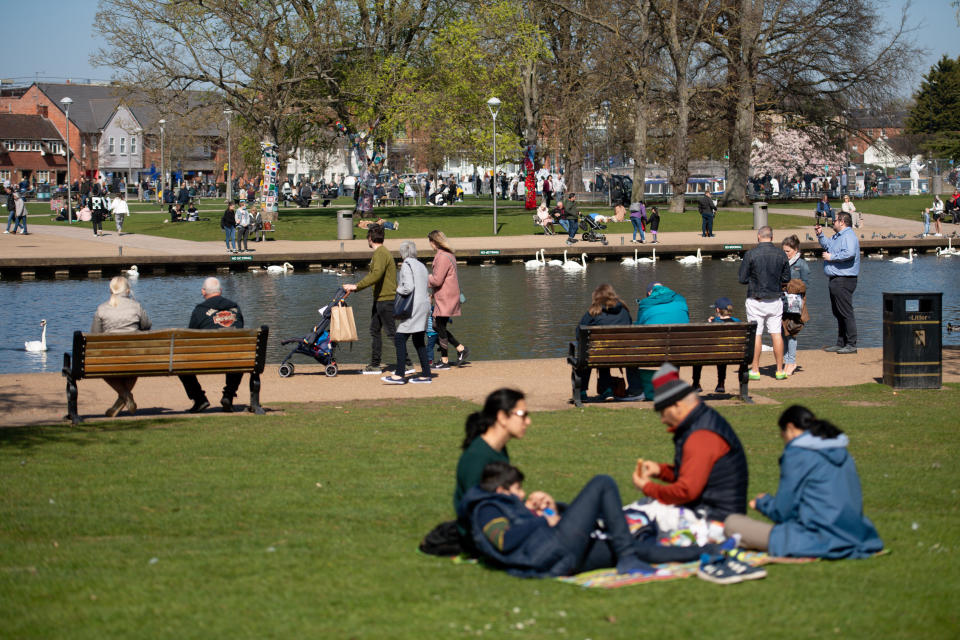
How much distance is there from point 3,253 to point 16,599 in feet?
108

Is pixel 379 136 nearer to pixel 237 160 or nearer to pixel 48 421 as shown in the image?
pixel 48 421

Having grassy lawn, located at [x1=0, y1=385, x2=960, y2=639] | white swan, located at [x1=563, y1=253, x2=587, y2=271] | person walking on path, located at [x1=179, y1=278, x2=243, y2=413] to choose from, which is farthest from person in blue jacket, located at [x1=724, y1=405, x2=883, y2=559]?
white swan, located at [x1=563, y1=253, x2=587, y2=271]

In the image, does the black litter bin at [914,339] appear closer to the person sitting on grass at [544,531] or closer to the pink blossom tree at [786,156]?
the person sitting on grass at [544,531]

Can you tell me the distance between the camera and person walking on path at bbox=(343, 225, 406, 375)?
1438 cm

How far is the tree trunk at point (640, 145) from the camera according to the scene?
50.6 metres

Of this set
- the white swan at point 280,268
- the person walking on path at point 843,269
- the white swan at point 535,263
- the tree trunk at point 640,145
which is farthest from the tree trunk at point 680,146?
the person walking on path at point 843,269

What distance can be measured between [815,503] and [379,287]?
30.7ft

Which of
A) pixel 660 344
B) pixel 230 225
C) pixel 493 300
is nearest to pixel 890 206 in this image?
pixel 230 225

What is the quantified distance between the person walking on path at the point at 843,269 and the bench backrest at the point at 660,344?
4.45 m

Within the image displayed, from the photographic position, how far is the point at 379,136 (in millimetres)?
50906

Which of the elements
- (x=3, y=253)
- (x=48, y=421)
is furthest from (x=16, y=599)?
(x=3, y=253)

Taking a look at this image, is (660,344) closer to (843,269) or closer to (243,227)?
(843,269)

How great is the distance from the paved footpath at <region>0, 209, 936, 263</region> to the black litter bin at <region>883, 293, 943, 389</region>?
79.4ft

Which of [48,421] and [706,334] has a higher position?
[706,334]
